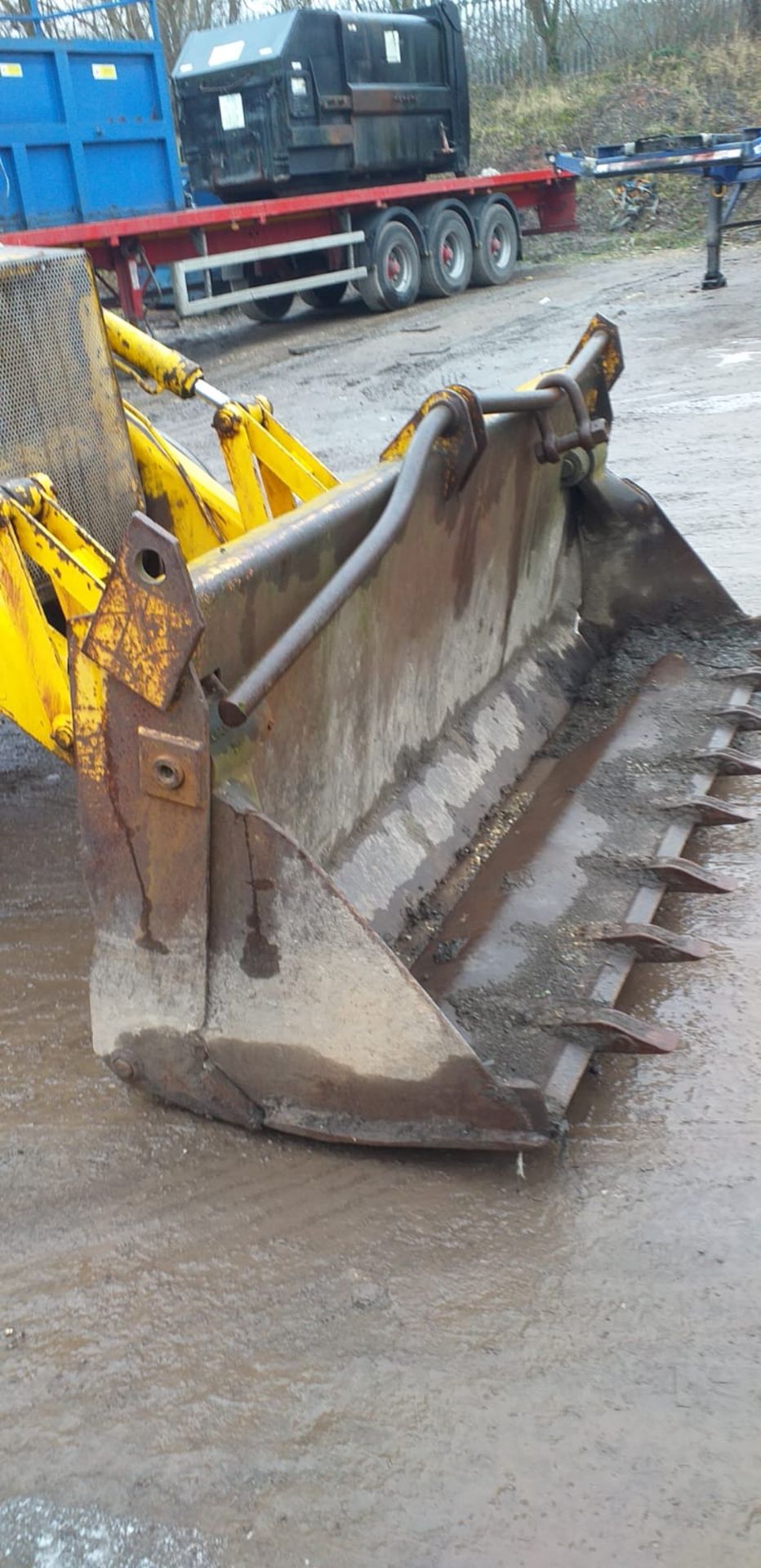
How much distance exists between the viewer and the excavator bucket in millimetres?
2195

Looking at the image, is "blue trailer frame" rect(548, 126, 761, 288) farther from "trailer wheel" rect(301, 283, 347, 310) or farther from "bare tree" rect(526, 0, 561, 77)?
"bare tree" rect(526, 0, 561, 77)

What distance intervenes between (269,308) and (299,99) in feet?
7.17

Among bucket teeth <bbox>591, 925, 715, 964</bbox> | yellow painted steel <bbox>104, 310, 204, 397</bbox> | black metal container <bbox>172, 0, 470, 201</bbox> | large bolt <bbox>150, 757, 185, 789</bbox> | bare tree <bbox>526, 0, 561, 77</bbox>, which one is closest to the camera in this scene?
large bolt <bbox>150, 757, 185, 789</bbox>

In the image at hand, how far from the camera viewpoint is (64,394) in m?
3.40

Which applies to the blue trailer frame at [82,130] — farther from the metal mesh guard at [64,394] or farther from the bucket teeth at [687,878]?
the bucket teeth at [687,878]

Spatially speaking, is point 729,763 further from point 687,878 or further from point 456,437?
point 456,437

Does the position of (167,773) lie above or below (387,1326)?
above

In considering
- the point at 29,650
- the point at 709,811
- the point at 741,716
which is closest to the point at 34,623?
the point at 29,650

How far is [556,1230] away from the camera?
2.16 metres

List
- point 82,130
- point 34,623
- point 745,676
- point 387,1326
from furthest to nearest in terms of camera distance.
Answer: point 82,130 → point 745,676 → point 34,623 → point 387,1326

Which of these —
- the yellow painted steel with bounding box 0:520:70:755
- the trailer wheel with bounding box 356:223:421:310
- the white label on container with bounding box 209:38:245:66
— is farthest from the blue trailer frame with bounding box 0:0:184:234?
the yellow painted steel with bounding box 0:520:70:755

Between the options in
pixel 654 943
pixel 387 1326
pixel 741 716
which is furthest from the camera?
pixel 741 716

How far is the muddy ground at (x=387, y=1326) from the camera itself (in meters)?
1.73

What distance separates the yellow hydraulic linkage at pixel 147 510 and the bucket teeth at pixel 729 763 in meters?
1.24
